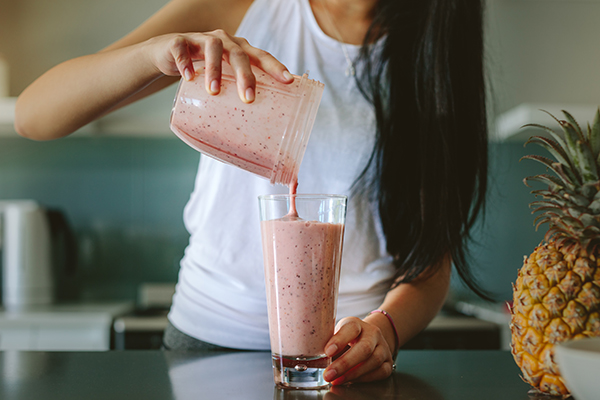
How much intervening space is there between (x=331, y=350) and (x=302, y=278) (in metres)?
0.09

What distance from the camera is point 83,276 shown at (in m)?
2.92

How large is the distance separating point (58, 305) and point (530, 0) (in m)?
2.92

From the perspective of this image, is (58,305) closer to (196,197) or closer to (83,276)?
(83,276)

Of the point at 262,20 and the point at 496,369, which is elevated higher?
the point at 262,20

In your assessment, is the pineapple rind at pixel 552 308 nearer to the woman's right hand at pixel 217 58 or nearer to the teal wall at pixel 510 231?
the woman's right hand at pixel 217 58

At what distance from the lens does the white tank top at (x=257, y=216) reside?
1.02 meters

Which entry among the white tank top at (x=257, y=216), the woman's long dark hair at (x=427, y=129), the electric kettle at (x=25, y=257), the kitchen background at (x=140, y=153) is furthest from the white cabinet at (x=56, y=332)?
the woman's long dark hair at (x=427, y=129)

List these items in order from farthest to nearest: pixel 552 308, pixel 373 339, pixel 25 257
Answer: pixel 25 257
pixel 373 339
pixel 552 308

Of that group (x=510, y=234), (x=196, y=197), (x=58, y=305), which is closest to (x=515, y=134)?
(x=510, y=234)

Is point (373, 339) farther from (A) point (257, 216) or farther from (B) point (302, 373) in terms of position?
(A) point (257, 216)

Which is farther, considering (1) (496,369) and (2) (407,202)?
(2) (407,202)

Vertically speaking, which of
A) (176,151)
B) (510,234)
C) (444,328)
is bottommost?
(444,328)

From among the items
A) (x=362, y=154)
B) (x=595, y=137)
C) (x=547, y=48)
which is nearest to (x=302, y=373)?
(x=595, y=137)

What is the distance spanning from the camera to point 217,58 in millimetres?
616
